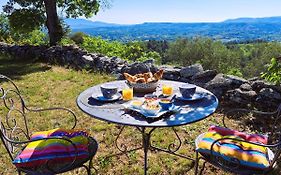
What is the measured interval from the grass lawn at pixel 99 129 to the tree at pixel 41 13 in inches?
147

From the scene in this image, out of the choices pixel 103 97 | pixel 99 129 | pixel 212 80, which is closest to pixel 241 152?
pixel 103 97

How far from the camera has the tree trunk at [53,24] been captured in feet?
33.7

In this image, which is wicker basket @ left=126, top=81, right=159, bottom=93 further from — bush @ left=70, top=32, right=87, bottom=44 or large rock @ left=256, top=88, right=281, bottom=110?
bush @ left=70, top=32, right=87, bottom=44

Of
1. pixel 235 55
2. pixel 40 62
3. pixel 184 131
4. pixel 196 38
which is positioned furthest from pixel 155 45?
pixel 184 131

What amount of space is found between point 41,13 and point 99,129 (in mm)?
8426

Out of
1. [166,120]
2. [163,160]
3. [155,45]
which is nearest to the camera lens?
[166,120]

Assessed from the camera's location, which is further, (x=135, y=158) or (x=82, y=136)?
(x=135, y=158)

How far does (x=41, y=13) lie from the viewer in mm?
10922

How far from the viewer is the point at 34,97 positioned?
5.45 metres

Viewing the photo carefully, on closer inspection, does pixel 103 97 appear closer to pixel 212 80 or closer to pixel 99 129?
pixel 99 129

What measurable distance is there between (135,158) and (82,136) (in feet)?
3.49

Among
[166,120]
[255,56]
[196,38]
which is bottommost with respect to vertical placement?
[255,56]

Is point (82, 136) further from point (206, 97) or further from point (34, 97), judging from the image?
point (34, 97)

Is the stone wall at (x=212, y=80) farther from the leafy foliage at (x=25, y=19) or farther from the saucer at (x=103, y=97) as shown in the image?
the leafy foliage at (x=25, y=19)
